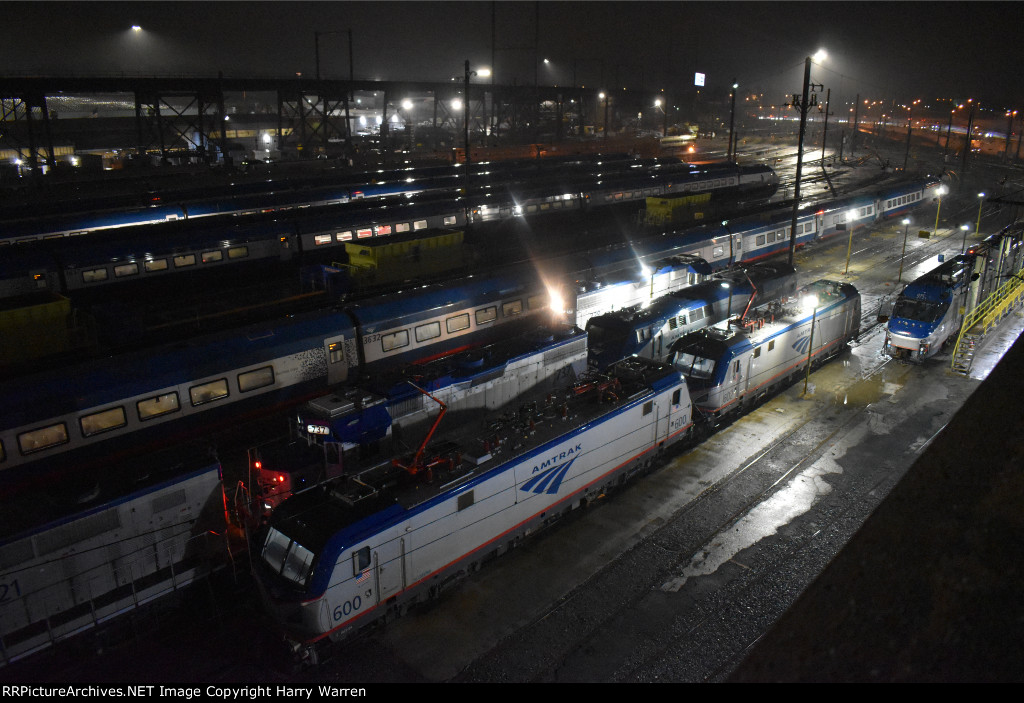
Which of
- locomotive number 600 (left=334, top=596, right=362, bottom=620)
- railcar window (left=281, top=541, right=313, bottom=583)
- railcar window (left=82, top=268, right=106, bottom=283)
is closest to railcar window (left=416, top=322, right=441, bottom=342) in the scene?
railcar window (left=281, top=541, right=313, bottom=583)

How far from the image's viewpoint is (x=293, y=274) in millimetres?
35969

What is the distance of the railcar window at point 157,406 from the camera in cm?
1866

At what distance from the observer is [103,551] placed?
13.6 m

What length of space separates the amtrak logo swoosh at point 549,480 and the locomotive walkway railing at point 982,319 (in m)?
18.3

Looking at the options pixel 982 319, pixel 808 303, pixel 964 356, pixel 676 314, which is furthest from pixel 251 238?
pixel 982 319

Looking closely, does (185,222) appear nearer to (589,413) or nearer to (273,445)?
(273,445)

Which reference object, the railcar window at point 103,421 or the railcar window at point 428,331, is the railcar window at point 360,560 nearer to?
the railcar window at point 103,421

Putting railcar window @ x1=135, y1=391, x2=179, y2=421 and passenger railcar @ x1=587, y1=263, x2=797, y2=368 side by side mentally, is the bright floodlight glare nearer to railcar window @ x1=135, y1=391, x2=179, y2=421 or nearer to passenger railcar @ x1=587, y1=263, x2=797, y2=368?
passenger railcar @ x1=587, y1=263, x2=797, y2=368

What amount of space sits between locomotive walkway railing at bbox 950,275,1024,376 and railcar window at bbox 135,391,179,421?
26.6 metres

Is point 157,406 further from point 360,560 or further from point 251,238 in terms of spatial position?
point 251,238

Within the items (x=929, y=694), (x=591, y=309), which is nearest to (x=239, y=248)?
(x=591, y=309)

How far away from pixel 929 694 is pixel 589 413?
47.6 ft

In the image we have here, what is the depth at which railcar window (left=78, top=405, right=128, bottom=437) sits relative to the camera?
17.7m

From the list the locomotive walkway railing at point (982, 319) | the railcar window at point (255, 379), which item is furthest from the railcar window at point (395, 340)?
the locomotive walkway railing at point (982, 319)
